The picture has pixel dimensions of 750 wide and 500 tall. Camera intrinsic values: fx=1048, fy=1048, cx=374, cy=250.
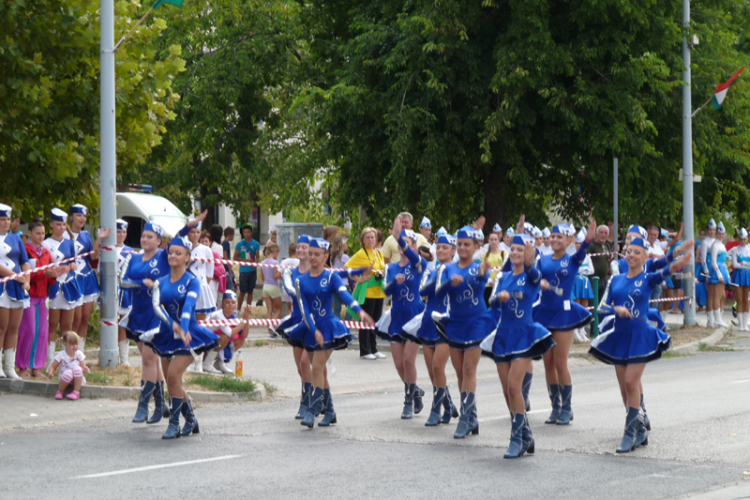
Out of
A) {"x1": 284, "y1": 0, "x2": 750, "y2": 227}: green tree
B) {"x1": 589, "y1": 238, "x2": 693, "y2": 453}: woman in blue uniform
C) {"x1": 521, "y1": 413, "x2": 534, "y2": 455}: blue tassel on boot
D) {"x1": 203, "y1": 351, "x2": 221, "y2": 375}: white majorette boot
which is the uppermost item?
{"x1": 284, "y1": 0, "x2": 750, "y2": 227}: green tree

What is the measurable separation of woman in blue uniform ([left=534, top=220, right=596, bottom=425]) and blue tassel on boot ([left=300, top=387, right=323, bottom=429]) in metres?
2.29

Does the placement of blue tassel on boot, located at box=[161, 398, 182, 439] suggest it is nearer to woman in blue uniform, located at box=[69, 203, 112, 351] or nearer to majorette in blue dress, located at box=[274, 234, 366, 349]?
majorette in blue dress, located at box=[274, 234, 366, 349]

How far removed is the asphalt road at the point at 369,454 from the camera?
24.3ft

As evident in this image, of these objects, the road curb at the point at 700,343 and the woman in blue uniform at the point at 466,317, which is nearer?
the woman in blue uniform at the point at 466,317

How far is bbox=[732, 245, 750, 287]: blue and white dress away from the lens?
21.8 m

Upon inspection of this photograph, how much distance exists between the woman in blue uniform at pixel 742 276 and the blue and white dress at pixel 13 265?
15103 mm

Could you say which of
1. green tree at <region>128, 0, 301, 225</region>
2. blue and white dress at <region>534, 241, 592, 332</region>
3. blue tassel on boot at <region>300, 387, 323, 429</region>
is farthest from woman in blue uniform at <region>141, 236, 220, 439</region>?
green tree at <region>128, 0, 301, 225</region>

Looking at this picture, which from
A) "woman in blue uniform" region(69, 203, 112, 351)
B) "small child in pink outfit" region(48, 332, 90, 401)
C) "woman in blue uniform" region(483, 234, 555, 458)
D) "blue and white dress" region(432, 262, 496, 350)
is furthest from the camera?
"woman in blue uniform" region(69, 203, 112, 351)

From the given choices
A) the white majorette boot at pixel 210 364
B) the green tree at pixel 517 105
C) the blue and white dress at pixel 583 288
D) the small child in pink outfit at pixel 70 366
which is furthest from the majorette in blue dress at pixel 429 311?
the green tree at pixel 517 105

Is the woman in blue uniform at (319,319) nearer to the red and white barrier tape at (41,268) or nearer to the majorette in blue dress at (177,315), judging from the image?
the majorette in blue dress at (177,315)

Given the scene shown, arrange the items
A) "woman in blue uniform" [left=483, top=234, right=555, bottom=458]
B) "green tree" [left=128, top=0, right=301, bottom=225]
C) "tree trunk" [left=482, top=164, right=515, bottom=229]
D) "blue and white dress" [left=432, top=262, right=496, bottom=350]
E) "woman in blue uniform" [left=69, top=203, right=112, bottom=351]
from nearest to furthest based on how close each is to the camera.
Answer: "woman in blue uniform" [left=483, top=234, right=555, bottom=458] < "blue and white dress" [left=432, top=262, right=496, bottom=350] < "woman in blue uniform" [left=69, top=203, right=112, bottom=351] < "tree trunk" [left=482, top=164, right=515, bottom=229] < "green tree" [left=128, top=0, right=301, bottom=225]

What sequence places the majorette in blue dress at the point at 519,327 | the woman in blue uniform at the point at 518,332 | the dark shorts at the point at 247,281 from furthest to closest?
the dark shorts at the point at 247,281 → the majorette in blue dress at the point at 519,327 → the woman in blue uniform at the point at 518,332

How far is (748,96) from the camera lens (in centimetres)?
2398

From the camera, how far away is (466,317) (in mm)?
9859
